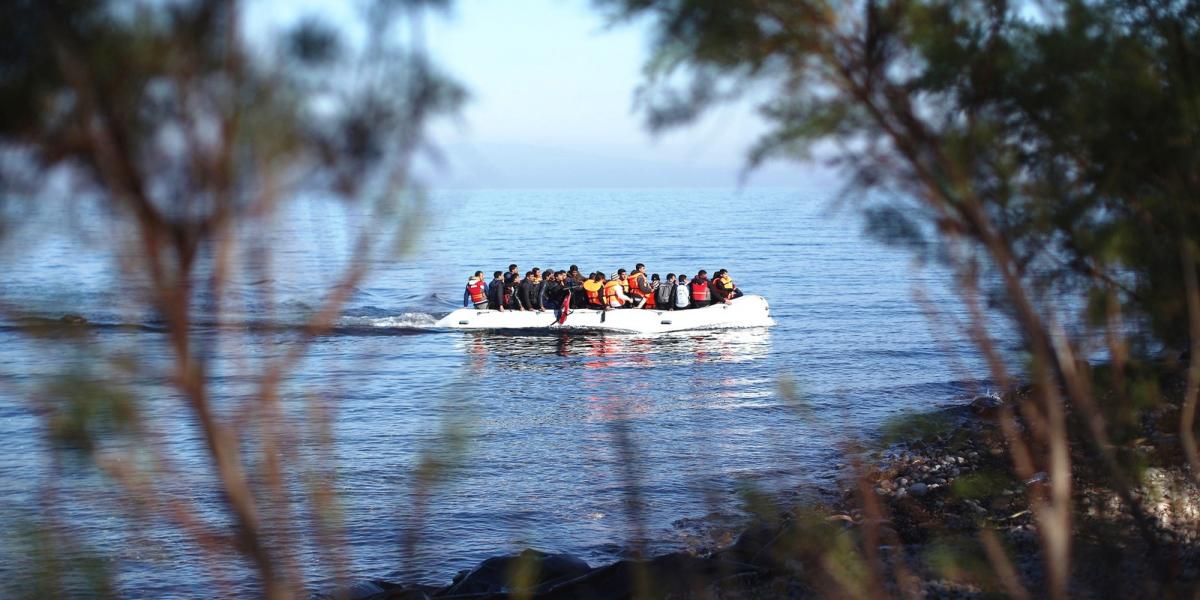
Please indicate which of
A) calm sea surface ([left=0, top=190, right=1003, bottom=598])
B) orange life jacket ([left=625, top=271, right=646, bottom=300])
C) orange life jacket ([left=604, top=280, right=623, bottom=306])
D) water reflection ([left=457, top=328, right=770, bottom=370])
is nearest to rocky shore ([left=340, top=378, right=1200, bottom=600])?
calm sea surface ([left=0, top=190, right=1003, bottom=598])

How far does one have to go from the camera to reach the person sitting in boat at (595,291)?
2793 cm

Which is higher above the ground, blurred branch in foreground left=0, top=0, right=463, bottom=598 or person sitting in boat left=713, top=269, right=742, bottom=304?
blurred branch in foreground left=0, top=0, right=463, bottom=598

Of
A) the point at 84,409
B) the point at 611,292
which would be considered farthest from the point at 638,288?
the point at 84,409

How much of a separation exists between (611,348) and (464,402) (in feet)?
80.0

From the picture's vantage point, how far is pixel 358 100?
249cm

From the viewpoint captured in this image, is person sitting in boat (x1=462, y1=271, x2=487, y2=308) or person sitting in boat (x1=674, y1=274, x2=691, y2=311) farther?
person sitting in boat (x1=462, y1=271, x2=487, y2=308)

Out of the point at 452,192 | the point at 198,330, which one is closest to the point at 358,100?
the point at 452,192

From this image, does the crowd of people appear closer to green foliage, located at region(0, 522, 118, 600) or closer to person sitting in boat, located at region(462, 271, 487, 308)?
person sitting in boat, located at region(462, 271, 487, 308)

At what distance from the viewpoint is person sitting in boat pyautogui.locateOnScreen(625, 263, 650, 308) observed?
28.8m

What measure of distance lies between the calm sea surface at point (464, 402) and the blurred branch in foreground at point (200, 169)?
61 mm

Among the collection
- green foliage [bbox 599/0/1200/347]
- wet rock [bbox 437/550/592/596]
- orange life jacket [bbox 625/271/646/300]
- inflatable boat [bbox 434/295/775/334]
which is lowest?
wet rock [bbox 437/550/592/596]

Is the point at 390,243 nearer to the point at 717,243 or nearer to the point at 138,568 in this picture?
the point at 138,568

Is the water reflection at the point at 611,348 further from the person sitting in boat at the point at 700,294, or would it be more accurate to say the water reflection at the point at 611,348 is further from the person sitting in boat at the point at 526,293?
the person sitting in boat at the point at 526,293

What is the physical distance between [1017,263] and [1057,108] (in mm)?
664
